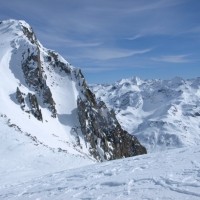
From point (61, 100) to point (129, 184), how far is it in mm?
67850

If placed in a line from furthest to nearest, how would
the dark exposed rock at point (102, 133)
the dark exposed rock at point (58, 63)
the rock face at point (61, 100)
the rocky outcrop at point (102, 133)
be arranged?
the dark exposed rock at point (58, 63), the dark exposed rock at point (102, 133), the rocky outcrop at point (102, 133), the rock face at point (61, 100)

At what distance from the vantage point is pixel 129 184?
14641mm

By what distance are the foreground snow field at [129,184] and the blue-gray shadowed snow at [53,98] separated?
3985 centimetres

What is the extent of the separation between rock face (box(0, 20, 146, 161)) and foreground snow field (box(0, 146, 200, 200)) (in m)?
44.9

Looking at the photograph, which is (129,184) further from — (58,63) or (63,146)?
(58,63)

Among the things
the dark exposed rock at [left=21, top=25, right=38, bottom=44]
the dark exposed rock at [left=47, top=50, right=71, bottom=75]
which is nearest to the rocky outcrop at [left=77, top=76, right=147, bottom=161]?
the dark exposed rock at [left=47, top=50, right=71, bottom=75]

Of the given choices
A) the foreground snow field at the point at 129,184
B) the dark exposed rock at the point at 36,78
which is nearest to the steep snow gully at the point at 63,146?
the foreground snow field at the point at 129,184

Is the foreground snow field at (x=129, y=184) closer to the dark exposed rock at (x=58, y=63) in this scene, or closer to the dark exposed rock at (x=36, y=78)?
the dark exposed rock at (x=36, y=78)

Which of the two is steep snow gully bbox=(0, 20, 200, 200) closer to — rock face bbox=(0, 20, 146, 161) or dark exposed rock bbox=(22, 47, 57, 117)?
rock face bbox=(0, 20, 146, 161)

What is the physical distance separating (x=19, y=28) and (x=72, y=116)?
23388 mm

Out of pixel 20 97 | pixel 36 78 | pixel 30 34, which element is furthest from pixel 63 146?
pixel 30 34

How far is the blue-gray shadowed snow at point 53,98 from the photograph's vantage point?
66438mm

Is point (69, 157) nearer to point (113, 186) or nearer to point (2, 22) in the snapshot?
point (113, 186)

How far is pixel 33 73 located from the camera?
76.4m
